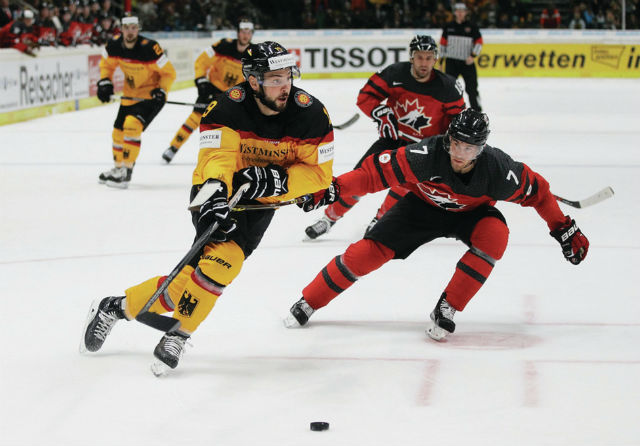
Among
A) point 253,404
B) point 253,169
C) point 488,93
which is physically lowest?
point 488,93

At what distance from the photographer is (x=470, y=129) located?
3.08 m

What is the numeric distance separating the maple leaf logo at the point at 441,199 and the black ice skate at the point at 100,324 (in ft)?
4.01

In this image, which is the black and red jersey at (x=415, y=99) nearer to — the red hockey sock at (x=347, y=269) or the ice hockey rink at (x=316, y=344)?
the ice hockey rink at (x=316, y=344)

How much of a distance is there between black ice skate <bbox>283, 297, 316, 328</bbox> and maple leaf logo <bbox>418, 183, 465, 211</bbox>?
651mm

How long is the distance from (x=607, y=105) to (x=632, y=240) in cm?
740

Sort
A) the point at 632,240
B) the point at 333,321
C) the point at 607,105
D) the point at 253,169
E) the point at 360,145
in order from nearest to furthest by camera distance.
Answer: the point at 253,169 < the point at 333,321 < the point at 632,240 < the point at 360,145 < the point at 607,105

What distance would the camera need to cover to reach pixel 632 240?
507cm

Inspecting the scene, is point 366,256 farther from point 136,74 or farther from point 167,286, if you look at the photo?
point 136,74

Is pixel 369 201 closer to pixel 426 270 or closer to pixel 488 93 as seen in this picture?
pixel 426 270

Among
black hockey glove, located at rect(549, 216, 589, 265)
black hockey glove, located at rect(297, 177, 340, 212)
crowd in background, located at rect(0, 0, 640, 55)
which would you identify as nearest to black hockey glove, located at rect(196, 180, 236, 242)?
black hockey glove, located at rect(297, 177, 340, 212)

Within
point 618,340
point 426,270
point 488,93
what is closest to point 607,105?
point 488,93

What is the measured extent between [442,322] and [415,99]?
6.38 ft

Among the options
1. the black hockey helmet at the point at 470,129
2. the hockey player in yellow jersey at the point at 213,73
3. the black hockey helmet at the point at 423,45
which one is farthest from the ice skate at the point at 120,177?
the black hockey helmet at the point at 470,129

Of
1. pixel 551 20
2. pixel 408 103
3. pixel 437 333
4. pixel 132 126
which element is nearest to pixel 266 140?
pixel 437 333
